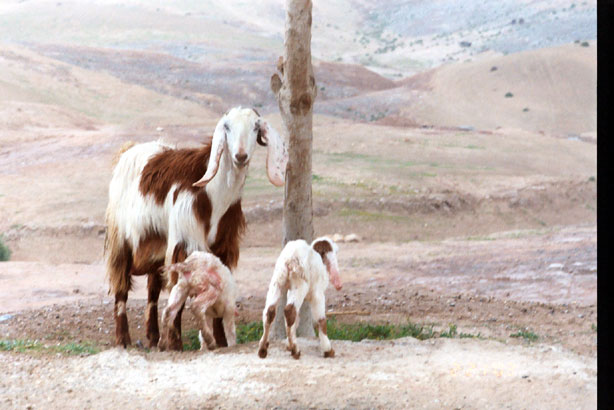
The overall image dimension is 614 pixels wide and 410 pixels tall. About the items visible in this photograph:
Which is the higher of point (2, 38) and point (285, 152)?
point (2, 38)

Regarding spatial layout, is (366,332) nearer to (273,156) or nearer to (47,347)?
(273,156)

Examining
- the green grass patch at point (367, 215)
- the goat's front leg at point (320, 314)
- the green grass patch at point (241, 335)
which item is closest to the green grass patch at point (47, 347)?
the green grass patch at point (241, 335)

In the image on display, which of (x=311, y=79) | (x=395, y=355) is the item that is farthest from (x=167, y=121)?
(x=395, y=355)

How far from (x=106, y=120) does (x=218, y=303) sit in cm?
377

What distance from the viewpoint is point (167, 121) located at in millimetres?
8180

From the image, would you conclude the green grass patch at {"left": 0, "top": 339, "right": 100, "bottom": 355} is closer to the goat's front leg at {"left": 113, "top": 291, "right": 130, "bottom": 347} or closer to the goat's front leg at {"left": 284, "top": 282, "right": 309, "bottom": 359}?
the goat's front leg at {"left": 113, "top": 291, "right": 130, "bottom": 347}

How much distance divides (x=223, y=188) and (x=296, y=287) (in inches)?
35.2

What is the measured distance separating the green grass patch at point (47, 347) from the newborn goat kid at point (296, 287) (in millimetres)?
1313

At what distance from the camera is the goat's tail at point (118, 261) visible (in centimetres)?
542

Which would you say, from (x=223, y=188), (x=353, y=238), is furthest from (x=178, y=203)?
(x=353, y=238)

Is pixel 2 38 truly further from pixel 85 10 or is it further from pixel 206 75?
pixel 206 75

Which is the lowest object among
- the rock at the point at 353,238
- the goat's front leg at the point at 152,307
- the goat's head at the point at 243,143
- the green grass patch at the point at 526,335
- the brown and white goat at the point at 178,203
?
the green grass patch at the point at 526,335

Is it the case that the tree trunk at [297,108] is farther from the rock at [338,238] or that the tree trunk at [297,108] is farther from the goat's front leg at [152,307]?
the rock at [338,238]

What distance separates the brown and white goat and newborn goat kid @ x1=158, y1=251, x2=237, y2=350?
0.63ft
